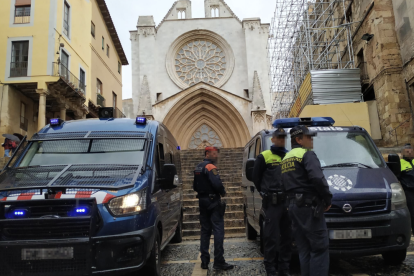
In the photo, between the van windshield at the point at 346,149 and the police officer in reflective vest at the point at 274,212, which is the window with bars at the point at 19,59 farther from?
the police officer in reflective vest at the point at 274,212

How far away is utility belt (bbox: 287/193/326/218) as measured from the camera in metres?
3.23

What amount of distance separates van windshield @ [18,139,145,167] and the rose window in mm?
20172

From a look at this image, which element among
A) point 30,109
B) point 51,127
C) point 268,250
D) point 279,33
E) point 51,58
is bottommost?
point 268,250

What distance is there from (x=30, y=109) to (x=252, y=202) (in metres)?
16.4

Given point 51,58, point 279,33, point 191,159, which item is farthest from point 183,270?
point 279,33

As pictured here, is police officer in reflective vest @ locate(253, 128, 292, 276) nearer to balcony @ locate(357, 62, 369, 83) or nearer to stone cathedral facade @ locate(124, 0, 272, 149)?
balcony @ locate(357, 62, 369, 83)

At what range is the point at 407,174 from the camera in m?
6.04

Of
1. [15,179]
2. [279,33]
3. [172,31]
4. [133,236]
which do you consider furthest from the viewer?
[172,31]

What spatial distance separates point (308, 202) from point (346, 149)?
2138mm

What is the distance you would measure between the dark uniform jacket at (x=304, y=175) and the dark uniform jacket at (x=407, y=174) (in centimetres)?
368

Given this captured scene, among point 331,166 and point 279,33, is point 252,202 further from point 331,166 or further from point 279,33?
point 279,33

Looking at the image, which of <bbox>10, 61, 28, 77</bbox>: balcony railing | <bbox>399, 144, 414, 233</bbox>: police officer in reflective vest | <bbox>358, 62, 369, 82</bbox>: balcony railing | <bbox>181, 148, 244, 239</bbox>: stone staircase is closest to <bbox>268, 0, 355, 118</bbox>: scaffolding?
<bbox>358, 62, 369, 82</bbox>: balcony railing

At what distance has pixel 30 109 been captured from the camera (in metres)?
18.3

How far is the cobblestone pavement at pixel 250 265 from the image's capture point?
4.34 m
